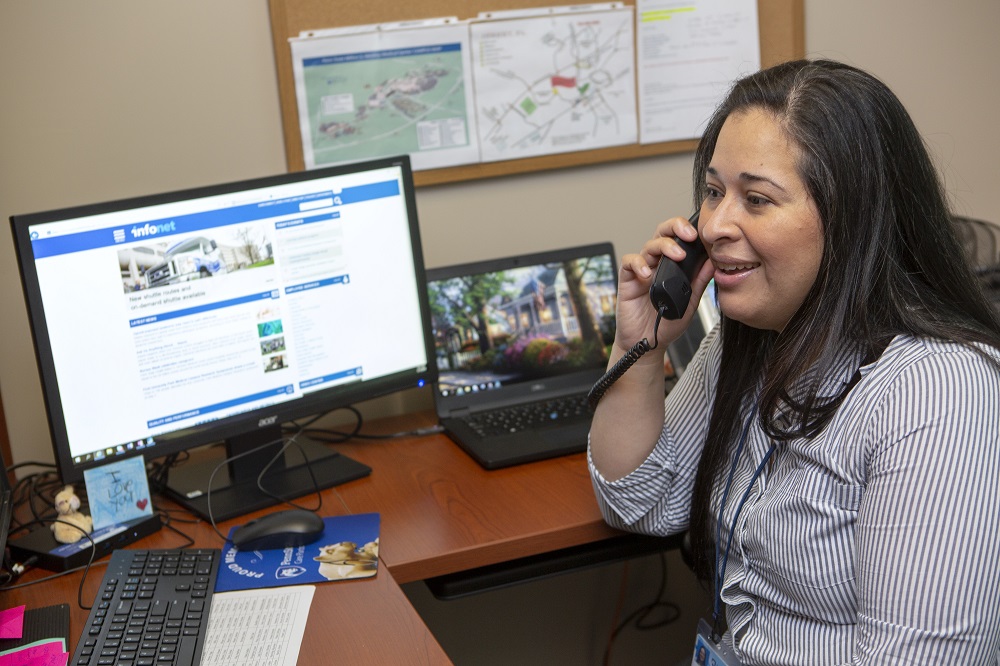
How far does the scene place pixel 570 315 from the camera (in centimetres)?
192

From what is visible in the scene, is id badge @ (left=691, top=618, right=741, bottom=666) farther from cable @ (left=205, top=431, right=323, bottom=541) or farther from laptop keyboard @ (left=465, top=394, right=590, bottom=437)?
cable @ (left=205, top=431, right=323, bottom=541)

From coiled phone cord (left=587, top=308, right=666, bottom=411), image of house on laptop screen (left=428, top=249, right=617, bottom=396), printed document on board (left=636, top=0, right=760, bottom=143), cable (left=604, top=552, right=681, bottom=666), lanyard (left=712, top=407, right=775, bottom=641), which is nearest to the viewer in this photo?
lanyard (left=712, top=407, right=775, bottom=641)

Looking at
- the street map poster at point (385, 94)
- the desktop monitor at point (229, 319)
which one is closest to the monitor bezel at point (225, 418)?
the desktop monitor at point (229, 319)

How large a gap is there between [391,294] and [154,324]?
40cm

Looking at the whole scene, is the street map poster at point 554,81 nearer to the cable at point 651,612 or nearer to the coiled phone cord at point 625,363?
the coiled phone cord at point 625,363

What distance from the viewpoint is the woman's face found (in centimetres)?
110

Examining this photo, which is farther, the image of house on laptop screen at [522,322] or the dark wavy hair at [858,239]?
the image of house on laptop screen at [522,322]

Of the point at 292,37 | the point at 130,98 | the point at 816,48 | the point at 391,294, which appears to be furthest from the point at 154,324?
the point at 816,48

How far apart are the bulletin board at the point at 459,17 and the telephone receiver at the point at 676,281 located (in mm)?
703

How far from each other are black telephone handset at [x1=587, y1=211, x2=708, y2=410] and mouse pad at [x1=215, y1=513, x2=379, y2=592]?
421 millimetres

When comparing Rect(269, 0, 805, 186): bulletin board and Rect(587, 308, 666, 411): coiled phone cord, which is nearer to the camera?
Rect(587, 308, 666, 411): coiled phone cord

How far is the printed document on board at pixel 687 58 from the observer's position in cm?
205

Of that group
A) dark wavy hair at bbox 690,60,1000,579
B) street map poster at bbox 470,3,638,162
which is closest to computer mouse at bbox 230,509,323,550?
dark wavy hair at bbox 690,60,1000,579

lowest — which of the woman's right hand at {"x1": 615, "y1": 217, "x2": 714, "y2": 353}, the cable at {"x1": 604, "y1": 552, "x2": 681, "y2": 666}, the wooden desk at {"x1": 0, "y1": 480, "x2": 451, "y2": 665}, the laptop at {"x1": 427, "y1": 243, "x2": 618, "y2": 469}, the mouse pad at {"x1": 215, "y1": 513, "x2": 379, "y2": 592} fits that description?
the cable at {"x1": 604, "y1": 552, "x2": 681, "y2": 666}
